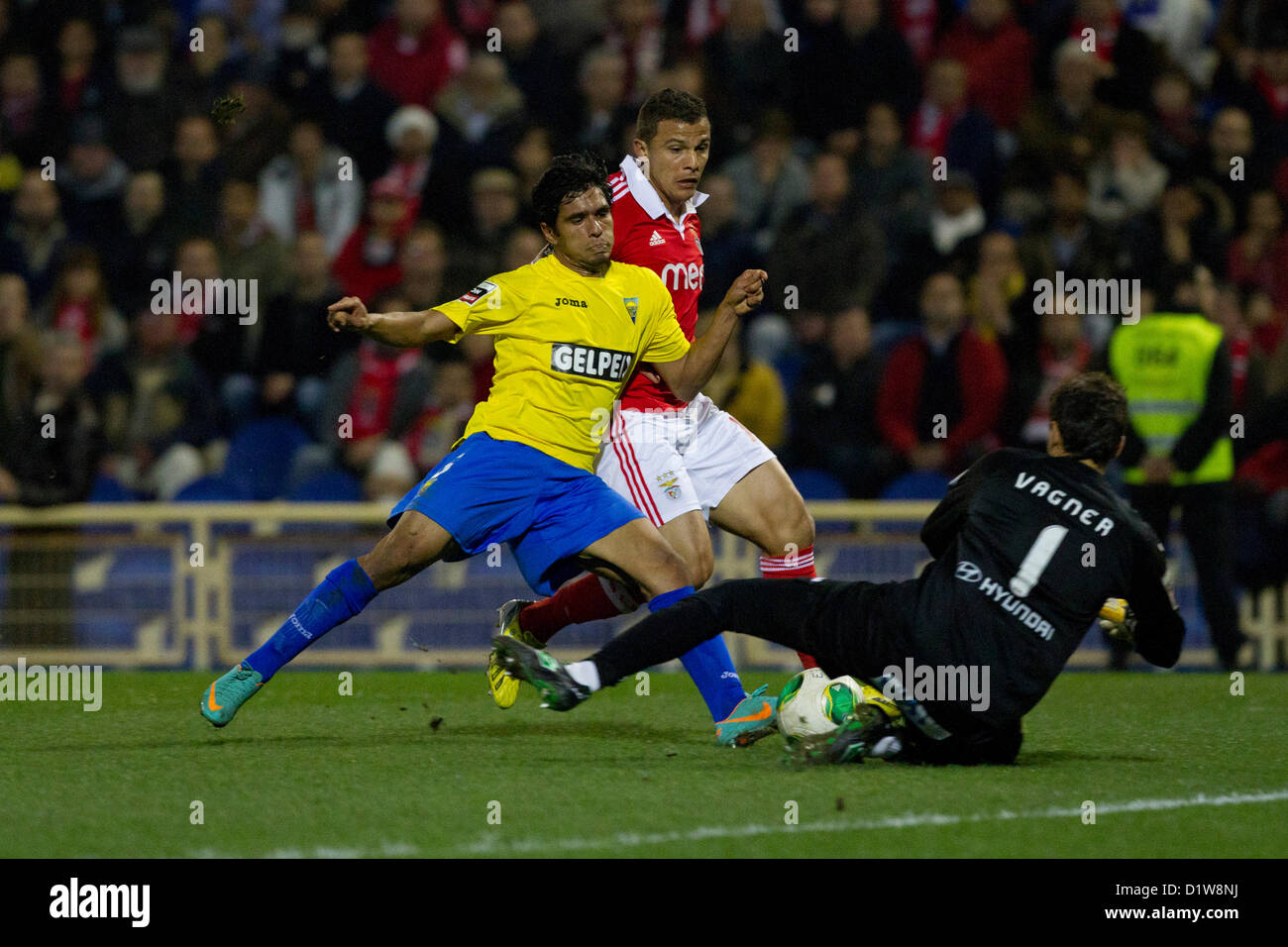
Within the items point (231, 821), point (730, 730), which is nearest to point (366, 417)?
point (730, 730)

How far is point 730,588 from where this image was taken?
18.4 feet

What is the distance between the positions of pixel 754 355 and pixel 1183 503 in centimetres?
286

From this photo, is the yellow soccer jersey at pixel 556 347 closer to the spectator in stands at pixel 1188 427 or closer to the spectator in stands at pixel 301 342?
the spectator in stands at pixel 1188 427

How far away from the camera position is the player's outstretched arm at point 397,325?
18.5 ft

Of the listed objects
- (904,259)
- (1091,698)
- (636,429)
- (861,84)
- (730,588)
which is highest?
(861,84)

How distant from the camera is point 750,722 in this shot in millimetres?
5945

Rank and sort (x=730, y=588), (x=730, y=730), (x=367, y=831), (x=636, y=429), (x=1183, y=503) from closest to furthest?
(x=367, y=831)
(x=730, y=588)
(x=730, y=730)
(x=636, y=429)
(x=1183, y=503)

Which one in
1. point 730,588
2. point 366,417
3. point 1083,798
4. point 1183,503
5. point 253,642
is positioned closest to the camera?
point 1083,798

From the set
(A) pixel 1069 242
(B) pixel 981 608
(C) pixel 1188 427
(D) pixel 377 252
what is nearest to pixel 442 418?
(D) pixel 377 252

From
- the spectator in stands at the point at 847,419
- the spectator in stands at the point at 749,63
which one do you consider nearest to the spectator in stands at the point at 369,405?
the spectator in stands at the point at 847,419

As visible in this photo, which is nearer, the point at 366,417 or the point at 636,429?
the point at 636,429

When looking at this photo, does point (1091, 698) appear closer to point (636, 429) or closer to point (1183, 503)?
point (1183, 503)

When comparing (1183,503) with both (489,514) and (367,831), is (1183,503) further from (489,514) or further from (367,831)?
(367,831)

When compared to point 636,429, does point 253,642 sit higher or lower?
lower
